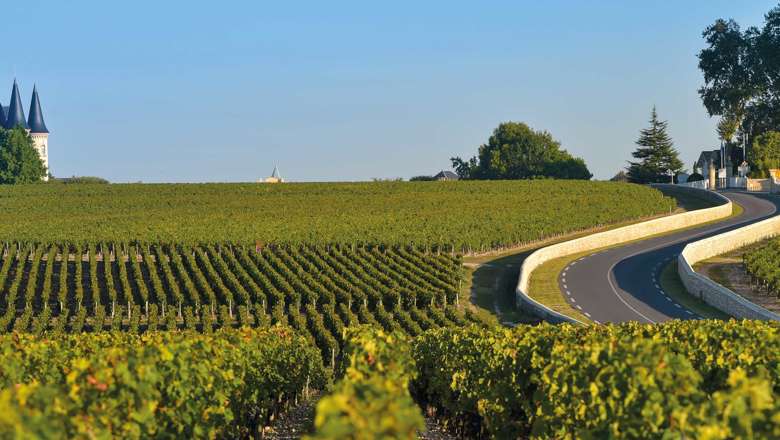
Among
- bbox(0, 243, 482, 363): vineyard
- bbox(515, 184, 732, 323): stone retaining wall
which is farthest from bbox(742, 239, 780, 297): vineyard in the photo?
bbox(0, 243, 482, 363): vineyard

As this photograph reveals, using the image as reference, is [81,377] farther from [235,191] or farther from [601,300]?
[235,191]

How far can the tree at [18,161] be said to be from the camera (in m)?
169

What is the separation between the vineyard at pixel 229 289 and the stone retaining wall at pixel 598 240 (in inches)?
139

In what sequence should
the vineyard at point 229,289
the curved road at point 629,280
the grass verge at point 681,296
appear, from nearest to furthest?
1. the curved road at point 629,280
2. the grass verge at point 681,296
3. the vineyard at point 229,289

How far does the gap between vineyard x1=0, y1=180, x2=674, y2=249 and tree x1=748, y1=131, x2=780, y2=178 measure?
715 inches

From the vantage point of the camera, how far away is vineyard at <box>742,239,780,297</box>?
58.6m

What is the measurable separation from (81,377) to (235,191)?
4505 inches

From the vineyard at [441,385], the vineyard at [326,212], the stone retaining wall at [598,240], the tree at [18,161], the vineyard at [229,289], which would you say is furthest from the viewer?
the tree at [18,161]

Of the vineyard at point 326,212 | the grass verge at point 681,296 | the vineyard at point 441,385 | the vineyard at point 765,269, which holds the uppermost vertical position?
the vineyard at point 326,212

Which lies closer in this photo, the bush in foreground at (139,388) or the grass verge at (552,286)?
the bush in foreground at (139,388)

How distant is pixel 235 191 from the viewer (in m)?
131

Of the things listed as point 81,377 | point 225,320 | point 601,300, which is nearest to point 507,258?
point 601,300

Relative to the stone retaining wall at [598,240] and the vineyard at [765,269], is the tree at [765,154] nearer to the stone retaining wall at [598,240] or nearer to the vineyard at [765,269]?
the stone retaining wall at [598,240]

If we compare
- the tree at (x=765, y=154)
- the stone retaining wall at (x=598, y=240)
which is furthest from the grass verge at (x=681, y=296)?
the tree at (x=765, y=154)
